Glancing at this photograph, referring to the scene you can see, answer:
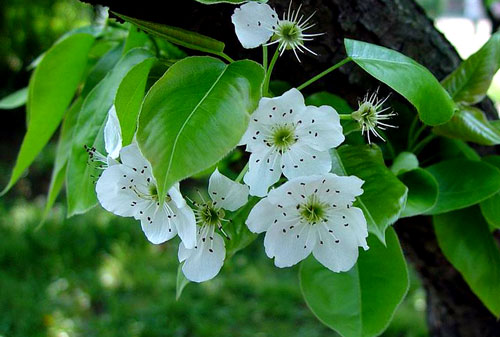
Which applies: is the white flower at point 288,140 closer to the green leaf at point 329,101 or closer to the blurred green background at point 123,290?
the green leaf at point 329,101

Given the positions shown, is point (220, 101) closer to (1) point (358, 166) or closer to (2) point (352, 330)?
(1) point (358, 166)

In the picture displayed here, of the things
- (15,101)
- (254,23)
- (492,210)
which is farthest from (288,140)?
(15,101)

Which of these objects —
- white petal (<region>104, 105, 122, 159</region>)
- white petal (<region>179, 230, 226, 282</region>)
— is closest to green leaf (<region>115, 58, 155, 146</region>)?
white petal (<region>104, 105, 122, 159</region>)

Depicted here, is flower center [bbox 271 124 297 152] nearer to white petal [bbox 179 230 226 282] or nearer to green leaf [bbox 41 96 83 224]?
white petal [bbox 179 230 226 282]

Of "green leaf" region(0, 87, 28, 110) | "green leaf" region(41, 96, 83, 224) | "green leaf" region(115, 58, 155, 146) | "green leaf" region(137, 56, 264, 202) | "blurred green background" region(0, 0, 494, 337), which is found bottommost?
"blurred green background" region(0, 0, 494, 337)

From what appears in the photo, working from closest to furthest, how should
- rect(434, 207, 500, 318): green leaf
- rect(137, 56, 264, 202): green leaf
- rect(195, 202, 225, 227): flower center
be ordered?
rect(137, 56, 264, 202): green leaf < rect(195, 202, 225, 227): flower center < rect(434, 207, 500, 318): green leaf

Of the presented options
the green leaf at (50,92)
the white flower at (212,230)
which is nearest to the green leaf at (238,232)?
the white flower at (212,230)

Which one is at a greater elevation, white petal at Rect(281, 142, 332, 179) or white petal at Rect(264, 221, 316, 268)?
white petal at Rect(281, 142, 332, 179)

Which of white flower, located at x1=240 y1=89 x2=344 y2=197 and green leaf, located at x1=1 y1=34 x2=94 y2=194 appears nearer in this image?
white flower, located at x1=240 y1=89 x2=344 y2=197
